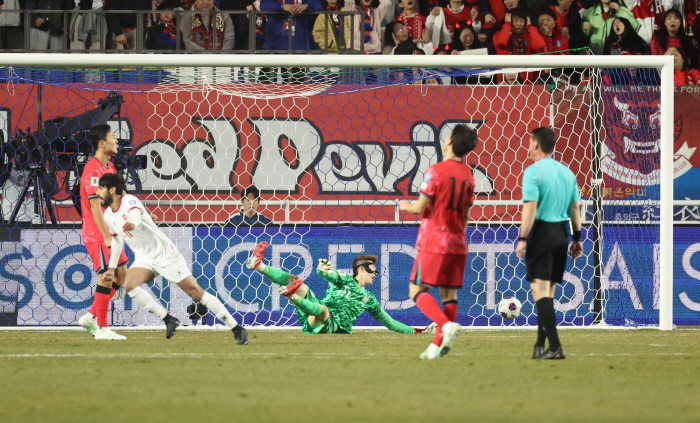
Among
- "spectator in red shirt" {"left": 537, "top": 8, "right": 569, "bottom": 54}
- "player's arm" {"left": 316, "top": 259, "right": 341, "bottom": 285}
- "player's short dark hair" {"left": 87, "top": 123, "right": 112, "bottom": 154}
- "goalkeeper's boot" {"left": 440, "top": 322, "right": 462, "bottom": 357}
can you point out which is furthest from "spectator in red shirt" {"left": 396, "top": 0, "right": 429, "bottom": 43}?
"goalkeeper's boot" {"left": 440, "top": 322, "right": 462, "bottom": 357}

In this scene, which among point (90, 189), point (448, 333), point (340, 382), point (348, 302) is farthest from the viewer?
point (348, 302)

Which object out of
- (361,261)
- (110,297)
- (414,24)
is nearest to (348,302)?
(361,261)

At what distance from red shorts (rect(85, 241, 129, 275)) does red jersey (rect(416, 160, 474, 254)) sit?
3.04 m

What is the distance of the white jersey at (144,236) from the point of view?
6883mm

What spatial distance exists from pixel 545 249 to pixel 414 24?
23.7ft

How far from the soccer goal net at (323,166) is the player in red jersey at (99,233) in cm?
109

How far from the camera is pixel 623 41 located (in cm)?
1195

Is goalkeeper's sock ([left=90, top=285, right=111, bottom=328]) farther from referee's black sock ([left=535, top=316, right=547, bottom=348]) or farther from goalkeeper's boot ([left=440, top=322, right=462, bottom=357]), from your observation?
referee's black sock ([left=535, top=316, right=547, bottom=348])

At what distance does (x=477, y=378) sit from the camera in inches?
187

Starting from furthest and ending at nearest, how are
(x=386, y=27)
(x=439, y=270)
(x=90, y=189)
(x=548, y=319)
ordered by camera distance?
(x=386, y=27) < (x=90, y=189) < (x=439, y=270) < (x=548, y=319)

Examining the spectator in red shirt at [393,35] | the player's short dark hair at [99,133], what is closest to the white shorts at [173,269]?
the player's short dark hair at [99,133]

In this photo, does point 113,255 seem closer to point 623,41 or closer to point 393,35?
point 393,35

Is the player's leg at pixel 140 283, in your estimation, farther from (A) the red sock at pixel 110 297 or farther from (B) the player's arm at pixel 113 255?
(A) the red sock at pixel 110 297

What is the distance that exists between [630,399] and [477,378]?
0.92 meters
